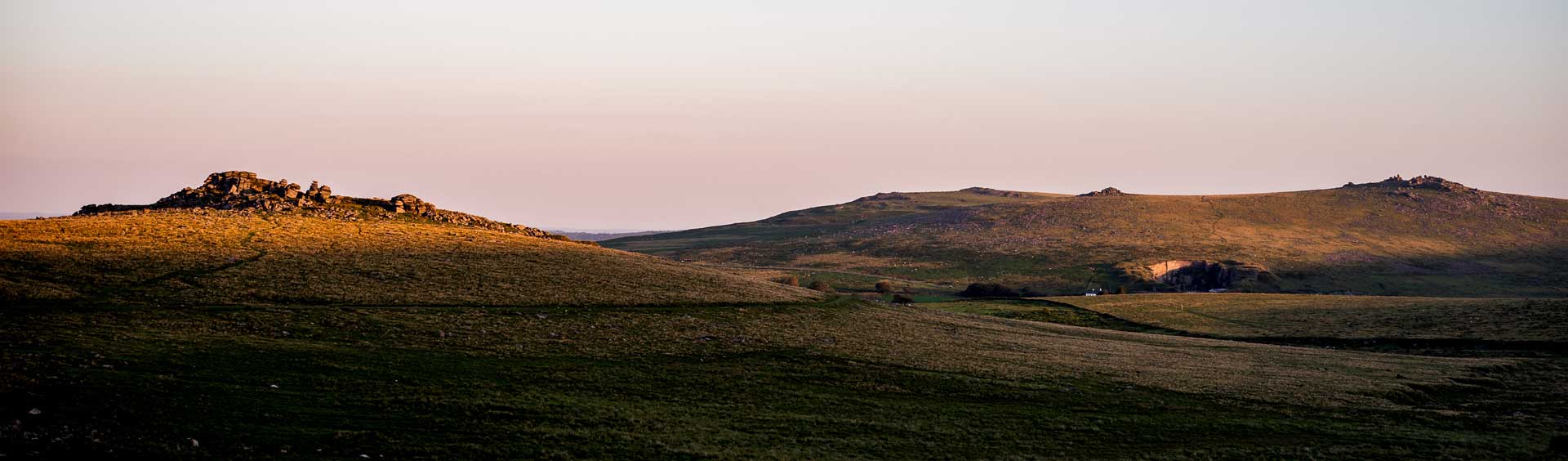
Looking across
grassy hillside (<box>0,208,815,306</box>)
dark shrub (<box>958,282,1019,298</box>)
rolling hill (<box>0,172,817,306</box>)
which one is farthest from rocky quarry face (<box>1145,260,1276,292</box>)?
grassy hillside (<box>0,208,815,306</box>)

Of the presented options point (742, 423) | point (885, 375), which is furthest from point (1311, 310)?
point (742, 423)

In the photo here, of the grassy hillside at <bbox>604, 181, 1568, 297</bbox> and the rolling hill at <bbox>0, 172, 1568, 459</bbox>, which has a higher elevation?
the grassy hillside at <bbox>604, 181, 1568, 297</bbox>

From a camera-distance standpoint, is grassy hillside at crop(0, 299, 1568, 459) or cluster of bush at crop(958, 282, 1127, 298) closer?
grassy hillside at crop(0, 299, 1568, 459)

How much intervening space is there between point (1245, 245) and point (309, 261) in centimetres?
14393

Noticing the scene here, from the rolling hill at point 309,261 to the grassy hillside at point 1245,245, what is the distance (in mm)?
75418

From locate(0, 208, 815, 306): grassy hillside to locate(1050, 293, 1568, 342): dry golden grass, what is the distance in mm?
36274

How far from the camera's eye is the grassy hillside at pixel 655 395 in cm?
2341

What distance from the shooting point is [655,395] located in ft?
103

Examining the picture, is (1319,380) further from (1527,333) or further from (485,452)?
(485,452)

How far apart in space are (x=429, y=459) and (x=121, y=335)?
60.9 feet

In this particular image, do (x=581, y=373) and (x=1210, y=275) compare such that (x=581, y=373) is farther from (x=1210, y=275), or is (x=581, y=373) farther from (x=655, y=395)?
(x=1210, y=275)

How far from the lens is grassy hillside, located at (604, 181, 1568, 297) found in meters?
131

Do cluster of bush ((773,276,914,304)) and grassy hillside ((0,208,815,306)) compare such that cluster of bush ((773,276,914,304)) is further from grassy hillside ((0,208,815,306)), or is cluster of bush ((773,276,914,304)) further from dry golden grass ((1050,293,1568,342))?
grassy hillside ((0,208,815,306))

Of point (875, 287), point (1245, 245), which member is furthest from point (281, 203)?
point (1245, 245)
